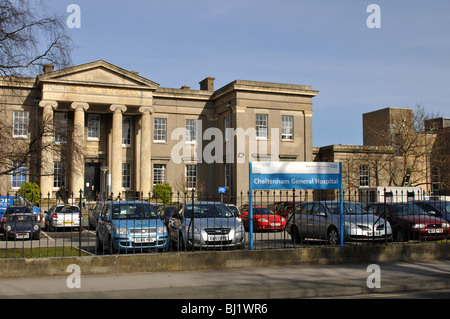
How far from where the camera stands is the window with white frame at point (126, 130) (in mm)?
45969

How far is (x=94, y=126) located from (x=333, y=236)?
109 feet

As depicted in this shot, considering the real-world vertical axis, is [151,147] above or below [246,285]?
above

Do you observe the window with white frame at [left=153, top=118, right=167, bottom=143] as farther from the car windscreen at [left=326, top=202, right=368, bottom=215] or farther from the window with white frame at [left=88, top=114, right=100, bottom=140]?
the car windscreen at [left=326, top=202, right=368, bottom=215]

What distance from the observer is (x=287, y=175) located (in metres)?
13.7

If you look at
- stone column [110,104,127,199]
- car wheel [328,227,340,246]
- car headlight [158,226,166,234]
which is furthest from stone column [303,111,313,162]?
car headlight [158,226,166,234]

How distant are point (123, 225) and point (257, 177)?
4192mm

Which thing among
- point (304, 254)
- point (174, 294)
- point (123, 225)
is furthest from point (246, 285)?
point (123, 225)

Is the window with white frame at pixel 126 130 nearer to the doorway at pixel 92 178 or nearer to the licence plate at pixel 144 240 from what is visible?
the doorway at pixel 92 178

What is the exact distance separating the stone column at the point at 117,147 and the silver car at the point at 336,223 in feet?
86.8

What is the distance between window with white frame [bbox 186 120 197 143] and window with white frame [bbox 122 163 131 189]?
6375mm

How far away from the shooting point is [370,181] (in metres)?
50.0

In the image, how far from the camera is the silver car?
15797mm

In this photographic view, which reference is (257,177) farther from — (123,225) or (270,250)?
(123,225)

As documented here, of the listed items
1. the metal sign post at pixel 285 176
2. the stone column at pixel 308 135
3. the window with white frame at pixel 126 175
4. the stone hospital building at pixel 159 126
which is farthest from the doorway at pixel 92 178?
the metal sign post at pixel 285 176
